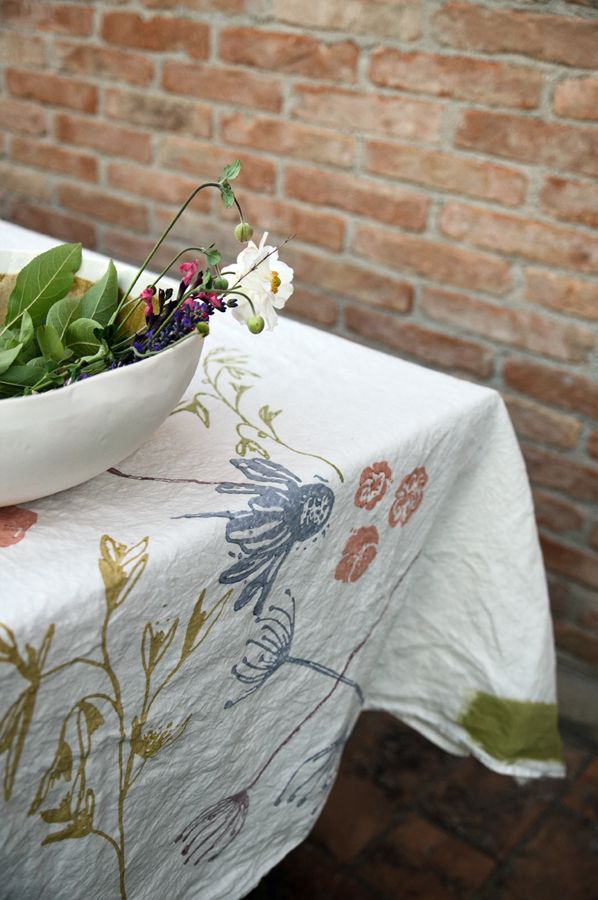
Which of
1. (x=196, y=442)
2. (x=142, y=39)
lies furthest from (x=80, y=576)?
(x=142, y=39)

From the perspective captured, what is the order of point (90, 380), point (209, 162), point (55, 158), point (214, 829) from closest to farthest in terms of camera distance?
point (90, 380) < point (214, 829) < point (209, 162) < point (55, 158)

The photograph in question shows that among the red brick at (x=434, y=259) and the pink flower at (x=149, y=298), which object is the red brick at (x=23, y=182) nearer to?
the red brick at (x=434, y=259)

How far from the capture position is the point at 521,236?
134 cm

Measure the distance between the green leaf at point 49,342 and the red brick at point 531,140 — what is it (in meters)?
0.91

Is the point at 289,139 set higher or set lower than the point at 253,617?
higher

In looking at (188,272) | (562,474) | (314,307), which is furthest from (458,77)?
(188,272)

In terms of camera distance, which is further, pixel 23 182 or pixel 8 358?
pixel 23 182

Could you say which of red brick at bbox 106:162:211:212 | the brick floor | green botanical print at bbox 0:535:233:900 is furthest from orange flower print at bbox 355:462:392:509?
red brick at bbox 106:162:211:212

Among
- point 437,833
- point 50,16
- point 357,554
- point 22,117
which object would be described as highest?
point 50,16

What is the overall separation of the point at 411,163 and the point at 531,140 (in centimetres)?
21

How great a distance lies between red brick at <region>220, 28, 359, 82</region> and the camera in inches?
56.9

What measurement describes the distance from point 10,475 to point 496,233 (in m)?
1.00

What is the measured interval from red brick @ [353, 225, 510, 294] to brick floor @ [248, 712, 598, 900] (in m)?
0.76

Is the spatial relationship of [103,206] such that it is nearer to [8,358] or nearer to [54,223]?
[54,223]
